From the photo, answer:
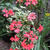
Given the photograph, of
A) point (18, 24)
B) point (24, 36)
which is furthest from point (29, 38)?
point (18, 24)

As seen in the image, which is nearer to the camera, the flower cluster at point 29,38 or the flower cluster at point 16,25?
the flower cluster at point 29,38

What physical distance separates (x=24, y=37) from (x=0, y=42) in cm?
76

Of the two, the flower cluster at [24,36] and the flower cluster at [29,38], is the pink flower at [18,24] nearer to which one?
the flower cluster at [24,36]

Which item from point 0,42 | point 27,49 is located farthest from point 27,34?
point 0,42

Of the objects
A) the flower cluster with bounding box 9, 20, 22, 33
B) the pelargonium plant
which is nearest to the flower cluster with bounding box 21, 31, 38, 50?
the pelargonium plant

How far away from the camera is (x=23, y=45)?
6.07ft

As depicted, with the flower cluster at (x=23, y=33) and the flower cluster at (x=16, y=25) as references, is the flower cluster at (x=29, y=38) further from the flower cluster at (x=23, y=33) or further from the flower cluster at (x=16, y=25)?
the flower cluster at (x=16, y=25)

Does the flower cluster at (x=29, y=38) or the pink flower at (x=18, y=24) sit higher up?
the pink flower at (x=18, y=24)

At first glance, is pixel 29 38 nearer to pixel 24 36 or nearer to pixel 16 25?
pixel 24 36

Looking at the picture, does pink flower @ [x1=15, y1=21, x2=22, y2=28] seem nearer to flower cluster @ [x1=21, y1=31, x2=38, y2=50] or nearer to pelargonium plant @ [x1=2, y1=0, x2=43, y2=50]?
pelargonium plant @ [x1=2, y1=0, x2=43, y2=50]

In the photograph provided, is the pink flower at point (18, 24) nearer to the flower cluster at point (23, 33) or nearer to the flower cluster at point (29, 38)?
the flower cluster at point (23, 33)

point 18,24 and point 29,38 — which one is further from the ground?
point 18,24

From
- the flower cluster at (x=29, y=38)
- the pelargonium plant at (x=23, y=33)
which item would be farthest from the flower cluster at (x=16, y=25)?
the flower cluster at (x=29, y=38)

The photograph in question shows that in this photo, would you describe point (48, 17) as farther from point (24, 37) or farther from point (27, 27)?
point (24, 37)
